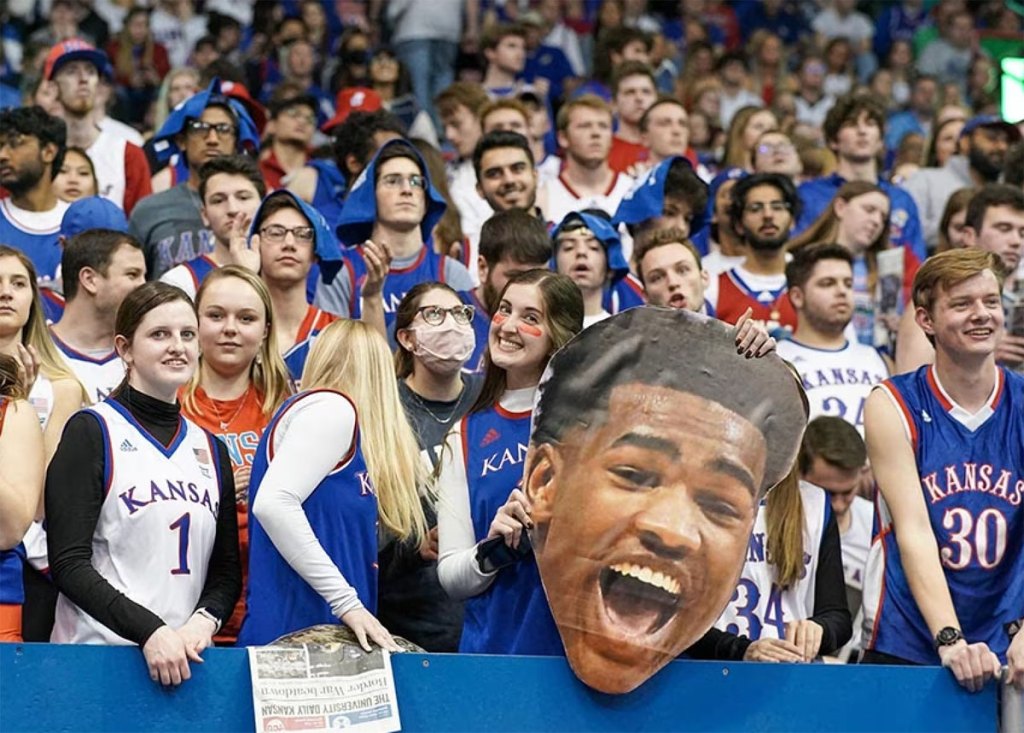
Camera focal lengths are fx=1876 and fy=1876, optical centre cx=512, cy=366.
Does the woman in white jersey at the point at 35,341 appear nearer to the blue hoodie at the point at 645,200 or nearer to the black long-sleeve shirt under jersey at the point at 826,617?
the black long-sleeve shirt under jersey at the point at 826,617

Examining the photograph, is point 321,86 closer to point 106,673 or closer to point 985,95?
point 985,95

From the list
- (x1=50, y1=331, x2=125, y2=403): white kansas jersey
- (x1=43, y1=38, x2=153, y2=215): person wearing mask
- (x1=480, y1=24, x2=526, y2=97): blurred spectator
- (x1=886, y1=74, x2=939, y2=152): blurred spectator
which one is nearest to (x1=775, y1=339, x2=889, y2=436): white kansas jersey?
(x1=50, y1=331, x2=125, y2=403): white kansas jersey

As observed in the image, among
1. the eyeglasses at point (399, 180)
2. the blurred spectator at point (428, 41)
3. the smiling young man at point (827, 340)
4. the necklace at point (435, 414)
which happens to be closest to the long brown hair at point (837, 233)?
the smiling young man at point (827, 340)

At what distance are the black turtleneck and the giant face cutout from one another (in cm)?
99

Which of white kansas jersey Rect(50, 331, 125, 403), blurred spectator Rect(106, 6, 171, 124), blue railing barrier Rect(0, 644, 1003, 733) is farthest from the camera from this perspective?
blurred spectator Rect(106, 6, 171, 124)

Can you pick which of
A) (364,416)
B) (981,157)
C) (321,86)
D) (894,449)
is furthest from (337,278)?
(321,86)

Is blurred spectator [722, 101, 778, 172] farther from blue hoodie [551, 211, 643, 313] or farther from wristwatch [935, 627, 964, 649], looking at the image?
wristwatch [935, 627, 964, 649]

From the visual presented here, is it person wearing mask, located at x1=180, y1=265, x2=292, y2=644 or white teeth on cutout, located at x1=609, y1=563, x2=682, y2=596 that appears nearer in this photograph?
white teeth on cutout, located at x1=609, y1=563, x2=682, y2=596

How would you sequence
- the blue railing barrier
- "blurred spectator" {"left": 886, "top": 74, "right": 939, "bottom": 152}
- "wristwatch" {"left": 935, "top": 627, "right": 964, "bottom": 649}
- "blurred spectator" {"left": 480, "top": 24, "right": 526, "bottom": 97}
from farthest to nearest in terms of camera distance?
"blurred spectator" {"left": 886, "top": 74, "right": 939, "bottom": 152}, "blurred spectator" {"left": 480, "top": 24, "right": 526, "bottom": 97}, "wristwatch" {"left": 935, "top": 627, "right": 964, "bottom": 649}, the blue railing barrier

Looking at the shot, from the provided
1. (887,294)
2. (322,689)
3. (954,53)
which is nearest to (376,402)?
(322,689)

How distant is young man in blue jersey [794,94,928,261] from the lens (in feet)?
35.0

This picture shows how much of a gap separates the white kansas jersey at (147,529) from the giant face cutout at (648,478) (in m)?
1.03

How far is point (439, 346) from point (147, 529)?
1.46 metres

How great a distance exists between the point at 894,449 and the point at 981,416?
0.35 m
